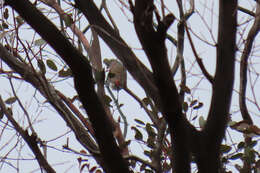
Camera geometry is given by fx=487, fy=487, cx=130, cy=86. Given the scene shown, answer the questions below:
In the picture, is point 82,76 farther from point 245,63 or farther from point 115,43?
point 245,63

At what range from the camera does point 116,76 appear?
2.27 metres

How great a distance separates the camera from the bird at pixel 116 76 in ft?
7.31

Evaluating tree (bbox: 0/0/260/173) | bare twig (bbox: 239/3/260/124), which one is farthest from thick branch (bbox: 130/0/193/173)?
bare twig (bbox: 239/3/260/124)

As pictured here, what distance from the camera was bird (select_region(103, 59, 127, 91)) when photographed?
7.31 feet

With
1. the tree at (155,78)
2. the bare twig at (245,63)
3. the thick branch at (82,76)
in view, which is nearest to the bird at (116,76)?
the tree at (155,78)

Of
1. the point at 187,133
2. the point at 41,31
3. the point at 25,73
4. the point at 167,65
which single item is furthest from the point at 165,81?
the point at 25,73

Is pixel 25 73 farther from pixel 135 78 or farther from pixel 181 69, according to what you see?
pixel 181 69

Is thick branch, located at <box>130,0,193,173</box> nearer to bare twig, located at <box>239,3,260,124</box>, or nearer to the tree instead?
the tree

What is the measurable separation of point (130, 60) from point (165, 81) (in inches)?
22.3

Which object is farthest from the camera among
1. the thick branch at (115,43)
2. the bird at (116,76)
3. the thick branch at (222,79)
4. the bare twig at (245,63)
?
the bird at (116,76)

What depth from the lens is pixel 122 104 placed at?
246 centimetres

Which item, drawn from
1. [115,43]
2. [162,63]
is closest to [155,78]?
[162,63]

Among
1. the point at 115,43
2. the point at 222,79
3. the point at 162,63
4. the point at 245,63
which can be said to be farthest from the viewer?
the point at 245,63

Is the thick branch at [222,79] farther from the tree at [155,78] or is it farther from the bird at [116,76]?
the bird at [116,76]
